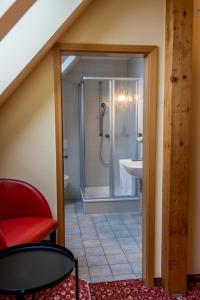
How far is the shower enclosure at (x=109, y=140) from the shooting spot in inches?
179

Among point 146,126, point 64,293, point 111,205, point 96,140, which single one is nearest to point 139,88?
point 96,140

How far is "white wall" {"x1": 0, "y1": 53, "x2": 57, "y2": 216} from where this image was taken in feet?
7.50

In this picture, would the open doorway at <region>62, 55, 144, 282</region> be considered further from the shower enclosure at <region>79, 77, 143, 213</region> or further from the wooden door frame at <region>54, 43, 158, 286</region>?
the wooden door frame at <region>54, 43, 158, 286</region>

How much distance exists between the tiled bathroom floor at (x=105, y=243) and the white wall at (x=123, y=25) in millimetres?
1685

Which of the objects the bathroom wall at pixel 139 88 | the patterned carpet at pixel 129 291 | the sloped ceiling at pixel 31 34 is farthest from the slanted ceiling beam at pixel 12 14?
the bathroom wall at pixel 139 88

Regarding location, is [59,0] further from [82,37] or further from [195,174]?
[195,174]

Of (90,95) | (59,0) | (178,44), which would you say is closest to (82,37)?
(59,0)

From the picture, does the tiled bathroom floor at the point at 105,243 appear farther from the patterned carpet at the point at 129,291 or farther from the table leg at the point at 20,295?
the table leg at the point at 20,295

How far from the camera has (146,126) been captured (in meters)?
2.44

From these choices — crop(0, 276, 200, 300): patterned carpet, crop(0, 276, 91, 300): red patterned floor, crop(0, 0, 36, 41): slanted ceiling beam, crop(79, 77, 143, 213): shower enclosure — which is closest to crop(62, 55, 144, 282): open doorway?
crop(79, 77, 143, 213): shower enclosure

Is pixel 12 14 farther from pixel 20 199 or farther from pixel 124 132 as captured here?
pixel 124 132

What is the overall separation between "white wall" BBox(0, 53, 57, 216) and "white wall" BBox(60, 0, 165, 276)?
349mm

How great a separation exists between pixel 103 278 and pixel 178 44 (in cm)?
210

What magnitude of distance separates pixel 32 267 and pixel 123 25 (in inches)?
74.5
